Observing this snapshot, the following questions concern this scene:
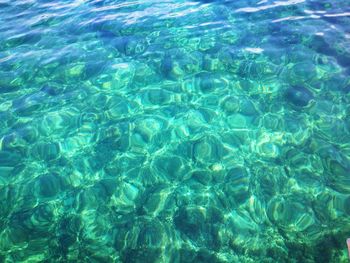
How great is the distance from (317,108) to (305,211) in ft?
9.22

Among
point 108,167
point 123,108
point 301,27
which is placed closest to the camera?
point 108,167

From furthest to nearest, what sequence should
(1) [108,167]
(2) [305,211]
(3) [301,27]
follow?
(3) [301,27], (1) [108,167], (2) [305,211]

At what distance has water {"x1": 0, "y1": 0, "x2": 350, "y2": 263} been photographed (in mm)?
4512

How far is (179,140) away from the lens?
5.97 metres

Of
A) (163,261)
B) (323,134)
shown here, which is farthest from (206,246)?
(323,134)

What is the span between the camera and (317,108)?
20.8ft

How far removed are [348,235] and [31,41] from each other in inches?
418

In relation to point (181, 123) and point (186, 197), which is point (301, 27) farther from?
point (186, 197)

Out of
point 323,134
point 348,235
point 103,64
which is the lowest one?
point 348,235

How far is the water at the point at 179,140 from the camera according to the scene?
14.8 feet

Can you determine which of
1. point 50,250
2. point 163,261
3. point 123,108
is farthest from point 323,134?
point 50,250

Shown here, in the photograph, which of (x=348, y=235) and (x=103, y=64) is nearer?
(x=348, y=235)

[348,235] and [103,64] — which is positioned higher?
[103,64]

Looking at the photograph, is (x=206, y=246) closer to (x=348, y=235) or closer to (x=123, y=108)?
(x=348, y=235)
